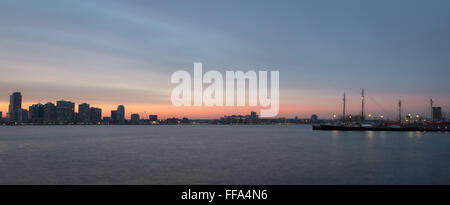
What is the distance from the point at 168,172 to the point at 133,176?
355 centimetres

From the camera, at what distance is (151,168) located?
3391 cm
